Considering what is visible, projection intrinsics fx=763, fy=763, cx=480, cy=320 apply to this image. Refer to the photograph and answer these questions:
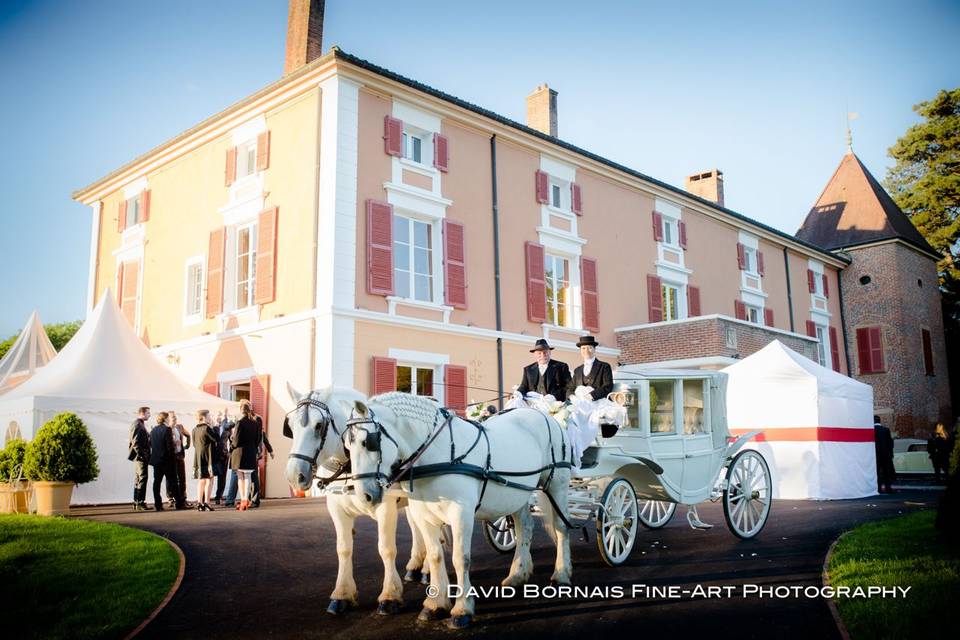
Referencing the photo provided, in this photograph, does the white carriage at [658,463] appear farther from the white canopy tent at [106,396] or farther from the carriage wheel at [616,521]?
the white canopy tent at [106,396]

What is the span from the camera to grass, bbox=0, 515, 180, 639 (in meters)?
5.56

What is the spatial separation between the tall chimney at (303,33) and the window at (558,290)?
24.3 feet

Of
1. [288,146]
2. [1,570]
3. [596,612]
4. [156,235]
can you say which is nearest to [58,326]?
[156,235]

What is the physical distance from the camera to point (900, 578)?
20.5ft

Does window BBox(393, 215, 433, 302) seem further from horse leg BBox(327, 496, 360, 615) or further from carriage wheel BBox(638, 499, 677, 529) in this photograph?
horse leg BBox(327, 496, 360, 615)

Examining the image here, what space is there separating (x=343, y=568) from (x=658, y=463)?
12.1ft

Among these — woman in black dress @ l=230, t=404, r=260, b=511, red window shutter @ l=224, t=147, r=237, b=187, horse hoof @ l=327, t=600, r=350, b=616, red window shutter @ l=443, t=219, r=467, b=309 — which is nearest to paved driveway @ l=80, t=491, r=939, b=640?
horse hoof @ l=327, t=600, r=350, b=616

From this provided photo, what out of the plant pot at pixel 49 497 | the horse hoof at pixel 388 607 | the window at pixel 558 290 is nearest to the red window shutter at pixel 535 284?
the window at pixel 558 290

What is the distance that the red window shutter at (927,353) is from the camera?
2962cm

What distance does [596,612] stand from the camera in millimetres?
5648

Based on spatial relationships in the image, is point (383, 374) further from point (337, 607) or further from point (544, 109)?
point (544, 109)

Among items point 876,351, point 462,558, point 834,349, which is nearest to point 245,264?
point 462,558

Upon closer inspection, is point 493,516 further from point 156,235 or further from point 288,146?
point 156,235

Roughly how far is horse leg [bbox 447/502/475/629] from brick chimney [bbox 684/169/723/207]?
1017 inches
